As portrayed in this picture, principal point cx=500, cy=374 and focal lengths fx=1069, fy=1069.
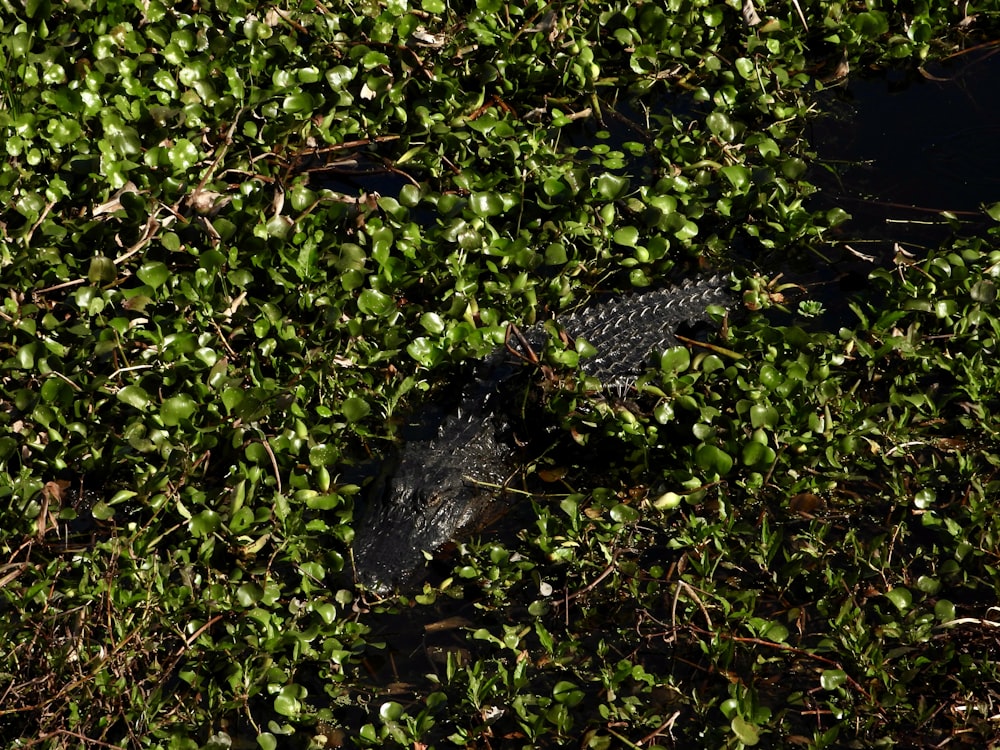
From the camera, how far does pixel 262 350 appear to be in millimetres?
3422

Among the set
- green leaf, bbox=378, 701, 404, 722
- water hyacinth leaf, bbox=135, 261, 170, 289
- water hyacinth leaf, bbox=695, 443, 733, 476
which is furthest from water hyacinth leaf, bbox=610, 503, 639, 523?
water hyacinth leaf, bbox=135, 261, 170, 289

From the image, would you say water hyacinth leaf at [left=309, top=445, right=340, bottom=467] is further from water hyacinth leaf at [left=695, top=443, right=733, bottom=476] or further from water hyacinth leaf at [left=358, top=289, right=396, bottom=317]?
water hyacinth leaf at [left=695, top=443, right=733, bottom=476]

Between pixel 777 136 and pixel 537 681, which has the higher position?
pixel 777 136

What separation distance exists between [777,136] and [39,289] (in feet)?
8.98

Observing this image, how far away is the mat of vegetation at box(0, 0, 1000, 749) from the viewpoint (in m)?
2.86

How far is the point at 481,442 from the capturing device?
3.38m

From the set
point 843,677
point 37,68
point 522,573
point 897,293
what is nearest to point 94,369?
point 37,68

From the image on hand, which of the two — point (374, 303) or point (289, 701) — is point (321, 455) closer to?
point (374, 303)

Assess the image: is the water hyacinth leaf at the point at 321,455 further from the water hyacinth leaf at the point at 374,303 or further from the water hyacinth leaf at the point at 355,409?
the water hyacinth leaf at the point at 374,303

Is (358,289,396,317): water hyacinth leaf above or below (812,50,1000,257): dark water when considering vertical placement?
above

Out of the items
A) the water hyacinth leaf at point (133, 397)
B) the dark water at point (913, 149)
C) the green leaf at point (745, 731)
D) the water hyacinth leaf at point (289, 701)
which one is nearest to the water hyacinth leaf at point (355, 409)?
the water hyacinth leaf at point (133, 397)

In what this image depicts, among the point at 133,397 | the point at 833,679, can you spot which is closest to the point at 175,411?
the point at 133,397

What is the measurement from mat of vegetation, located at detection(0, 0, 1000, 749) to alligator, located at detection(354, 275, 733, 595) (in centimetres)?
9

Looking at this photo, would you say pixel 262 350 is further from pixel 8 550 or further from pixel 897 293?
pixel 897 293
